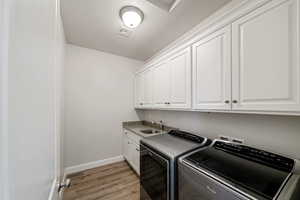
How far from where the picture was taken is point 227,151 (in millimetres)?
1243

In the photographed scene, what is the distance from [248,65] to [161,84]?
1267 mm

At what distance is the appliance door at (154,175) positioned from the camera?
125cm

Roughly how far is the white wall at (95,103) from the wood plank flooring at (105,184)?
1.07ft

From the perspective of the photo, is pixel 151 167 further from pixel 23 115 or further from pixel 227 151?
pixel 23 115

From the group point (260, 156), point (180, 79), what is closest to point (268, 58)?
point (260, 156)

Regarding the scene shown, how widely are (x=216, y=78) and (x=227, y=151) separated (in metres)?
0.77

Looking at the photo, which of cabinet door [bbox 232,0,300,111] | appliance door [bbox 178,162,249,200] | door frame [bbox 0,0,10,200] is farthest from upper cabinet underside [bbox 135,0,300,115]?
door frame [bbox 0,0,10,200]

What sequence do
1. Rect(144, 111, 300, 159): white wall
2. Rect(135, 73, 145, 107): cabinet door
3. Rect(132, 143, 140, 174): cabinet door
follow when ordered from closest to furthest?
Rect(144, 111, 300, 159): white wall, Rect(132, 143, 140, 174): cabinet door, Rect(135, 73, 145, 107): cabinet door

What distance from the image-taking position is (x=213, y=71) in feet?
4.24

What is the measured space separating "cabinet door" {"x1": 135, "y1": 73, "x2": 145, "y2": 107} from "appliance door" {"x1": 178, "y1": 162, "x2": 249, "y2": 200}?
1820 mm

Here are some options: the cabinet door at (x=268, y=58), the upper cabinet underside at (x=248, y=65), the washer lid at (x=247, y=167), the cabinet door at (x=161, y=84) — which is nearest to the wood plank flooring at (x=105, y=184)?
the washer lid at (x=247, y=167)

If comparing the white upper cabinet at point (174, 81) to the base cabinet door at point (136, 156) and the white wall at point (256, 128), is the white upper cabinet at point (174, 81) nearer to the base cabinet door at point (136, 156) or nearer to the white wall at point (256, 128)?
the white wall at point (256, 128)

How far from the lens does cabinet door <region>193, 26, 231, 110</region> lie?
1167 millimetres

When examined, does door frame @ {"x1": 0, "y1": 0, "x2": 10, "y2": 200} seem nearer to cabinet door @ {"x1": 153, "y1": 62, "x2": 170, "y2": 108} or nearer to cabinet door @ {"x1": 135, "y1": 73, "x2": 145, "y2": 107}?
cabinet door @ {"x1": 153, "y1": 62, "x2": 170, "y2": 108}
